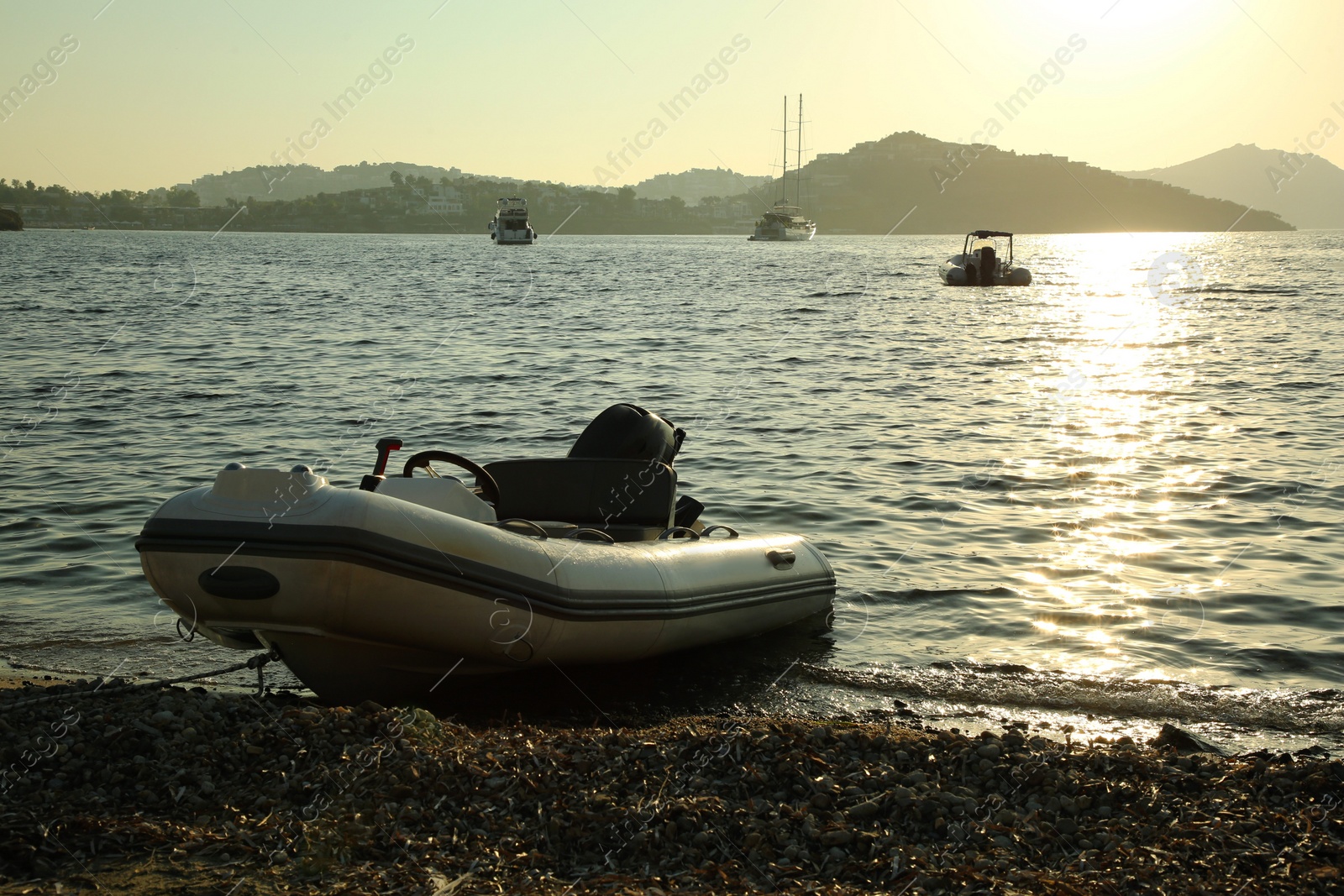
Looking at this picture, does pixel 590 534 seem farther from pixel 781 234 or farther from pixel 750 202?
pixel 750 202

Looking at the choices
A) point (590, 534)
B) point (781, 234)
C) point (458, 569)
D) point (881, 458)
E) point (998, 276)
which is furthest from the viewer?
point (781, 234)

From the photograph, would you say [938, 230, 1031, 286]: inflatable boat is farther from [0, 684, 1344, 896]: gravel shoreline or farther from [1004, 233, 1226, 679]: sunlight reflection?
[0, 684, 1344, 896]: gravel shoreline

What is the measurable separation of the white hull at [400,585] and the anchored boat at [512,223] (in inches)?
3453

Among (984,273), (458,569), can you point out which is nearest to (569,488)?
(458,569)

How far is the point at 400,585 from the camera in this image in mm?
4652

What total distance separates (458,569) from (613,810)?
1.62 metres

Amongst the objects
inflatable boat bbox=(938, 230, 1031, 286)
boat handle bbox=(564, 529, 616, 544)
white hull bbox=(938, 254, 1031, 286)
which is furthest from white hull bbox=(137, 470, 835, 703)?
white hull bbox=(938, 254, 1031, 286)

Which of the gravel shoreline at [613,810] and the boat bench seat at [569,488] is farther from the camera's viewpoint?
the boat bench seat at [569,488]

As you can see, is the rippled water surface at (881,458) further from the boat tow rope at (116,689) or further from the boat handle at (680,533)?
the boat tow rope at (116,689)

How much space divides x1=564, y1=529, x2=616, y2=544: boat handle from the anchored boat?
286 ft

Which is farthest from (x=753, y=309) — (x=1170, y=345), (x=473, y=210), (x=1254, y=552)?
(x=473, y=210)

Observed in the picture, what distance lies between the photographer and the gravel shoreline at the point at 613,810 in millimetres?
3121

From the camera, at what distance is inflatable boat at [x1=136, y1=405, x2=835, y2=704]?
14.7ft

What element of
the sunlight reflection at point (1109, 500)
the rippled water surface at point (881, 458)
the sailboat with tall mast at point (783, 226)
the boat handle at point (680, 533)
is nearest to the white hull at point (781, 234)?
the sailboat with tall mast at point (783, 226)
